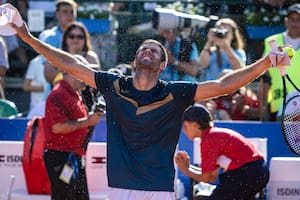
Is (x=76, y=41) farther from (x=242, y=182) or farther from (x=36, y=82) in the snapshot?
(x=242, y=182)

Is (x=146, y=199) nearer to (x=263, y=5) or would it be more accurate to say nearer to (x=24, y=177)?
(x=24, y=177)

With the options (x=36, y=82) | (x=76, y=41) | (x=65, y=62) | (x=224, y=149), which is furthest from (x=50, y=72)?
(x=65, y=62)

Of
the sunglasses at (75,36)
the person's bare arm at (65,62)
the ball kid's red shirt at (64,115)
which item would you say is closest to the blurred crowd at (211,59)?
the sunglasses at (75,36)

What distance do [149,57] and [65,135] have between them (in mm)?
1877

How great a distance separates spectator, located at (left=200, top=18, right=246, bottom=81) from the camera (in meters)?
9.13

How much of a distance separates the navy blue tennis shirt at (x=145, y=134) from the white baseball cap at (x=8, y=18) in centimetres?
77

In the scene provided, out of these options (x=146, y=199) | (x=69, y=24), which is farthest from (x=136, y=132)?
(x=69, y=24)

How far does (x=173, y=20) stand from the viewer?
29.2ft

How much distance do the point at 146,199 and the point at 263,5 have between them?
17.7 feet

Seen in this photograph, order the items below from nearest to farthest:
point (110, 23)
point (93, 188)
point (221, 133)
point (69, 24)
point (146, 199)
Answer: point (146, 199), point (221, 133), point (93, 188), point (69, 24), point (110, 23)

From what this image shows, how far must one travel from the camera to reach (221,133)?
23.9ft

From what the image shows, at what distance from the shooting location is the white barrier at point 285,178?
754cm

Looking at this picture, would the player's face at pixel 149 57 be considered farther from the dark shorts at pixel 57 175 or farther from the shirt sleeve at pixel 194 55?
the shirt sleeve at pixel 194 55

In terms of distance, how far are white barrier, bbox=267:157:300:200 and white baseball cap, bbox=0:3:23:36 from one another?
271 cm
